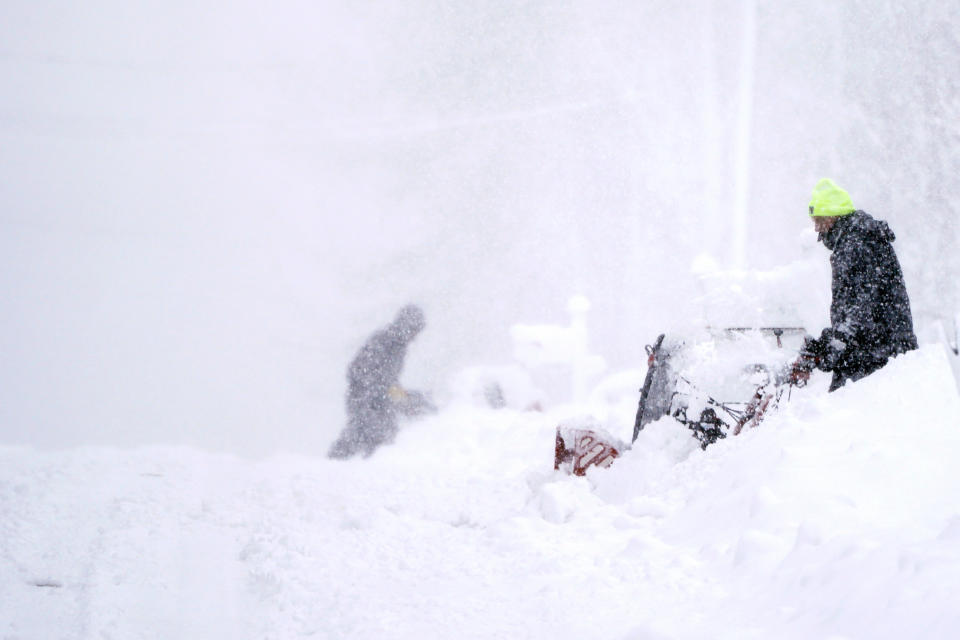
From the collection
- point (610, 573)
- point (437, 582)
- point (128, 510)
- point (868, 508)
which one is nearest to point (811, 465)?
point (868, 508)

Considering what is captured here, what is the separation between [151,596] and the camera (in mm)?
3027

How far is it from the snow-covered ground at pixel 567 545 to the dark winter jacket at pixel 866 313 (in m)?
0.25

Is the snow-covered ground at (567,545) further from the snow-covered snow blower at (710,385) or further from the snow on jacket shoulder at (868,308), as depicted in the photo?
the snow on jacket shoulder at (868,308)

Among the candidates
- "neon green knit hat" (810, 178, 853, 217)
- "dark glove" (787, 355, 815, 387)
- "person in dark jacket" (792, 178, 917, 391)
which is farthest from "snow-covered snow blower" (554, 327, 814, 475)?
"neon green knit hat" (810, 178, 853, 217)

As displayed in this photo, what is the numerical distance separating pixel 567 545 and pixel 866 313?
1944mm

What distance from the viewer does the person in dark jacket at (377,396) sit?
7.45m

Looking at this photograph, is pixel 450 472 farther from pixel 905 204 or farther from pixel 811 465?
pixel 905 204

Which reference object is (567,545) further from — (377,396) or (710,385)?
(377,396)

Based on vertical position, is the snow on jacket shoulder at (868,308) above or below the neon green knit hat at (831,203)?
below

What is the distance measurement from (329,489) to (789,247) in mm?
15328

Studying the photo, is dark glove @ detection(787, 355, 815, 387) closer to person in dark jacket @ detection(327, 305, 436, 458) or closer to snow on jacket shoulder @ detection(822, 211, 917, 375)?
snow on jacket shoulder @ detection(822, 211, 917, 375)

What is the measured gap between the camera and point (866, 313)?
3957 mm

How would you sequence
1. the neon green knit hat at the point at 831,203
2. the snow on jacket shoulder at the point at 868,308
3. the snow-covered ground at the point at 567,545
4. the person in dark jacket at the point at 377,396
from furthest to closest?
1. the person in dark jacket at the point at 377,396
2. the neon green knit hat at the point at 831,203
3. the snow on jacket shoulder at the point at 868,308
4. the snow-covered ground at the point at 567,545

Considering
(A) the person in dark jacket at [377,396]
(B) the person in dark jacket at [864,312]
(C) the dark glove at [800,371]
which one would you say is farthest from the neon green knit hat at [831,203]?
(A) the person in dark jacket at [377,396]
